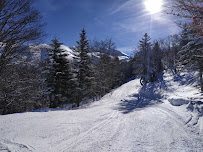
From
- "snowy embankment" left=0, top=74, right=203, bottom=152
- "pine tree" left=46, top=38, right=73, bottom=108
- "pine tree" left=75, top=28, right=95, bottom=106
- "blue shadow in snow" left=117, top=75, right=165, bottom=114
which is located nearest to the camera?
"snowy embankment" left=0, top=74, right=203, bottom=152

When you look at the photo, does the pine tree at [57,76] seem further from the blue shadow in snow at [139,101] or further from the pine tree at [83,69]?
the blue shadow in snow at [139,101]

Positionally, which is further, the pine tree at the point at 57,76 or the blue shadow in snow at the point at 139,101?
the pine tree at the point at 57,76

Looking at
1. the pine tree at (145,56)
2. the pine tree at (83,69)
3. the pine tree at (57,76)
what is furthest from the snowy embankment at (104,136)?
the pine tree at (145,56)

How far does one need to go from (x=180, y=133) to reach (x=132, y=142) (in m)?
1.82

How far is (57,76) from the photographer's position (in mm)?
12117

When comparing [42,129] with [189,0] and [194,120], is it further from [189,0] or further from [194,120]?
[189,0]

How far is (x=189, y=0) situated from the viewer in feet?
10.7

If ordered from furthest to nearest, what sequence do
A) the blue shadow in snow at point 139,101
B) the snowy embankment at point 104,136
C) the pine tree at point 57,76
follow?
the pine tree at point 57,76 → the blue shadow in snow at point 139,101 → the snowy embankment at point 104,136

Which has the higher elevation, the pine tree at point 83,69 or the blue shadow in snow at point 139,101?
the pine tree at point 83,69

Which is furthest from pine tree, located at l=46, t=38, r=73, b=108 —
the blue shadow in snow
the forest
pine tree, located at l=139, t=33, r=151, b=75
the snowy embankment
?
pine tree, located at l=139, t=33, r=151, b=75

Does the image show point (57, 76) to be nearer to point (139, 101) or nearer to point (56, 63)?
point (56, 63)

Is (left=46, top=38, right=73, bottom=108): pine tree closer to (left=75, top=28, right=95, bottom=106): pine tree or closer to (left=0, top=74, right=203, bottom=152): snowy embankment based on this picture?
(left=75, top=28, right=95, bottom=106): pine tree

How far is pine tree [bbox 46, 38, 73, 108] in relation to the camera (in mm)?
11648

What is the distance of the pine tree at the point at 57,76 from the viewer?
11648 mm
